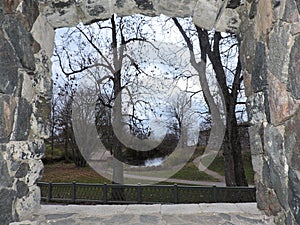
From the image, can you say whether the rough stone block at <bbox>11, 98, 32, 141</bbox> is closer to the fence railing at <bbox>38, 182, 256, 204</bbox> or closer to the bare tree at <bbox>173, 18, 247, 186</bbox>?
the fence railing at <bbox>38, 182, 256, 204</bbox>

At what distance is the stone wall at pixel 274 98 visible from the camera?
0.93 metres

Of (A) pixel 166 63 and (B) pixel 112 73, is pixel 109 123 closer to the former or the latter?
(B) pixel 112 73

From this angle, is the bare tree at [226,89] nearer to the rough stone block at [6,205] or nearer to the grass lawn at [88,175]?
the grass lawn at [88,175]

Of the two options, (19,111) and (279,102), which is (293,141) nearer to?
(279,102)

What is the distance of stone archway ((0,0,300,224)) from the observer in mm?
970

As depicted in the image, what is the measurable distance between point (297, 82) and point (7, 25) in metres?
1.19

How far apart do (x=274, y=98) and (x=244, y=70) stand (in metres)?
0.40

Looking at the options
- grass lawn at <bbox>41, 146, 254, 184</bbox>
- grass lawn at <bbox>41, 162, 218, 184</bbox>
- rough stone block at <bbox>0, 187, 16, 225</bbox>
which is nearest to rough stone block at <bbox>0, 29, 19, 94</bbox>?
rough stone block at <bbox>0, 187, 16, 225</bbox>

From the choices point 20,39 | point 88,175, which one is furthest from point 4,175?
point 88,175

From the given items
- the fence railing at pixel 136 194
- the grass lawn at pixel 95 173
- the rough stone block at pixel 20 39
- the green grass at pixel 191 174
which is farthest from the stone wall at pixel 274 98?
the green grass at pixel 191 174

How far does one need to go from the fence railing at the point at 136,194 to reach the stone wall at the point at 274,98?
8.40 ft

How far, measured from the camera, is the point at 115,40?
528 cm

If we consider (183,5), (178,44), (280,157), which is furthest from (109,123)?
(280,157)

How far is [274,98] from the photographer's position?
1.07 metres
